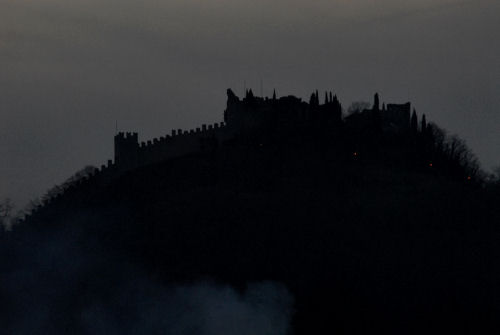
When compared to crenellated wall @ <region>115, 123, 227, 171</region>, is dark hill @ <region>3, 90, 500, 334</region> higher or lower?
lower

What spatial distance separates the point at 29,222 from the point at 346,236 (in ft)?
121

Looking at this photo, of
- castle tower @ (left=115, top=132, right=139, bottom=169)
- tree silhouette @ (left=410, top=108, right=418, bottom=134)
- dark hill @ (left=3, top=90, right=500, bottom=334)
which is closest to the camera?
dark hill @ (left=3, top=90, right=500, bottom=334)

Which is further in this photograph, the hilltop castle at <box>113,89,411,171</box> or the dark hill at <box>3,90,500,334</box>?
the hilltop castle at <box>113,89,411,171</box>

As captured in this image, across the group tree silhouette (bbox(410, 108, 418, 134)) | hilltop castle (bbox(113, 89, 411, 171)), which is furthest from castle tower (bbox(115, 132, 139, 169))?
tree silhouette (bbox(410, 108, 418, 134))

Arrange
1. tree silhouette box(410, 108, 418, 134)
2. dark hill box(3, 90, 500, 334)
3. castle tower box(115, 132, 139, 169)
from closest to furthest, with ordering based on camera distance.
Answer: dark hill box(3, 90, 500, 334), castle tower box(115, 132, 139, 169), tree silhouette box(410, 108, 418, 134)

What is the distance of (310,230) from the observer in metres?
123

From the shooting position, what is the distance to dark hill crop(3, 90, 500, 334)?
3824 inches

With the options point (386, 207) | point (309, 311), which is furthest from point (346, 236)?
point (309, 311)

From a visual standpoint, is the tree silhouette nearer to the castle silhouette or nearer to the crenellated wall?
the castle silhouette

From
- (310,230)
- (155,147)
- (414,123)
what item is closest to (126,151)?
(155,147)

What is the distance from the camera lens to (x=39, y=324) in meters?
95.9

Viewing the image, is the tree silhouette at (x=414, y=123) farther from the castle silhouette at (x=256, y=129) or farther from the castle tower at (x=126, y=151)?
the castle tower at (x=126, y=151)

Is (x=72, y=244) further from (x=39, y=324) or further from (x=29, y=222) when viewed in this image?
(x=39, y=324)

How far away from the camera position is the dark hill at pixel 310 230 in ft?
319
